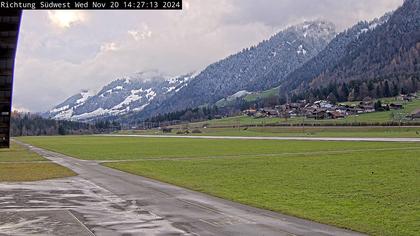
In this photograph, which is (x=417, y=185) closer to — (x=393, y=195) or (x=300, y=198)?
(x=393, y=195)

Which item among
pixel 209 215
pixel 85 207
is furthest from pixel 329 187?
pixel 85 207

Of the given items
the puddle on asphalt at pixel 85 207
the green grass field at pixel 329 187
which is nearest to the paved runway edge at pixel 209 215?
the puddle on asphalt at pixel 85 207

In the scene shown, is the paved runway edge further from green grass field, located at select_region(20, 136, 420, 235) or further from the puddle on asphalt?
green grass field, located at select_region(20, 136, 420, 235)

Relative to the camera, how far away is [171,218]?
21.8m

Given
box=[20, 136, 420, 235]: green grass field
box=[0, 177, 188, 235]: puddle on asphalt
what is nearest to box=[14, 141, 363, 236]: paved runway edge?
box=[0, 177, 188, 235]: puddle on asphalt

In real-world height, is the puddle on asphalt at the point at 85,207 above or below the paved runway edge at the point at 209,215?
above

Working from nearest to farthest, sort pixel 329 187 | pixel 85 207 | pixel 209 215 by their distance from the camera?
pixel 209 215 → pixel 85 207 → pixel 329 187

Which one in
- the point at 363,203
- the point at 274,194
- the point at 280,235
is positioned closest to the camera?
→ the point at 280,235

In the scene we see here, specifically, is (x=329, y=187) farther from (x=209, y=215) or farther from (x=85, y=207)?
(x=85, y=207)

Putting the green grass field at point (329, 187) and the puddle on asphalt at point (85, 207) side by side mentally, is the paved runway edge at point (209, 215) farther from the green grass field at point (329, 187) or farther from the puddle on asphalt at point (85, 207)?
the green grass field at point (329, 187)

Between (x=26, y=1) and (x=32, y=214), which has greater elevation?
(x=26, y=1)

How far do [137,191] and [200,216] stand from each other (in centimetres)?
1036

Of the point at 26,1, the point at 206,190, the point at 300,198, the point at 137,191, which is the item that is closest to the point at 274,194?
the point at 300,198

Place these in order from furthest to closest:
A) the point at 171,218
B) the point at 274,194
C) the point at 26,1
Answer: the point at 274,194 < the point at 171,218 < the point at 26,1
